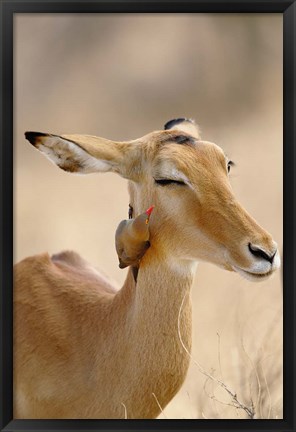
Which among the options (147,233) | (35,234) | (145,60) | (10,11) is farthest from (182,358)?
(145,60)

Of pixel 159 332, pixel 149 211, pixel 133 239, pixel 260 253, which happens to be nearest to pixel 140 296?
pixel 159 332

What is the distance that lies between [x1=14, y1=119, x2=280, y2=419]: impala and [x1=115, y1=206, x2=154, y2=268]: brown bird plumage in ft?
0.15

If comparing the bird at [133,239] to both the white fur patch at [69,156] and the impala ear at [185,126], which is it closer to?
the white fur patch at [69,156]

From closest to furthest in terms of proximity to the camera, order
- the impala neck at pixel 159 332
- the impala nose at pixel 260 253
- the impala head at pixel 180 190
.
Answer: the impala nose at pixel 260 253, the impala head at pixel 180 190, the impala neck at pixel 159 332

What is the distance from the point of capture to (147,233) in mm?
4461

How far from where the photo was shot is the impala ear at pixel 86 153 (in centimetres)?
432

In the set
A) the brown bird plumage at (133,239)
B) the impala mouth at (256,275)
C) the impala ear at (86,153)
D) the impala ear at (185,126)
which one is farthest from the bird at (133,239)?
the impala ear at (185,126)

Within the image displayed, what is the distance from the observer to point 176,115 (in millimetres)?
7578

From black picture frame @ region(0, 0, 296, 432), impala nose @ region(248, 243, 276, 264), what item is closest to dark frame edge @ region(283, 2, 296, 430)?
black picture frame @ region(0, 0, 296, 432)

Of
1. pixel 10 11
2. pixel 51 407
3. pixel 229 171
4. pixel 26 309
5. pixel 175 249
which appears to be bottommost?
pixel 51 407

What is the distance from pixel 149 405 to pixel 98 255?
10.0ft

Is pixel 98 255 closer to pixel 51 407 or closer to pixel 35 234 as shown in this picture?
pixel 35 234

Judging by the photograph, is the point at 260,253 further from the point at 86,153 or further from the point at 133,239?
the point at 86,153

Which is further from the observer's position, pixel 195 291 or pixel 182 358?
pixel 195 291
